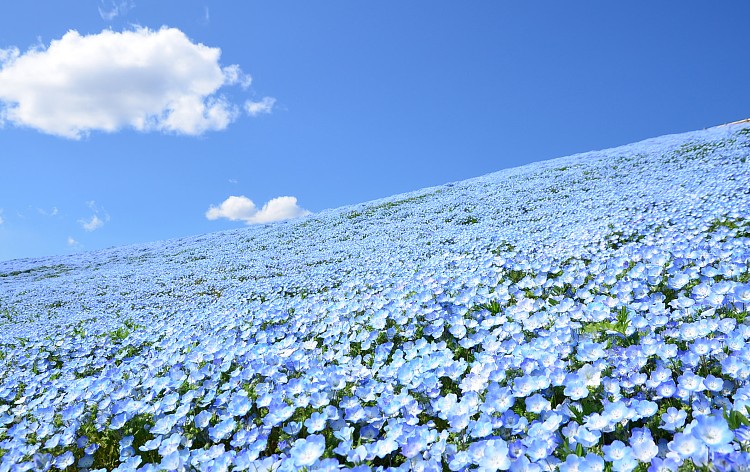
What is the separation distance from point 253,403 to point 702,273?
13.5 ft

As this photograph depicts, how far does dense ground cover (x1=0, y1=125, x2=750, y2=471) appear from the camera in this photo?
7.64 feet

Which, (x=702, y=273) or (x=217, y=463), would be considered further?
(x=702, y=273)

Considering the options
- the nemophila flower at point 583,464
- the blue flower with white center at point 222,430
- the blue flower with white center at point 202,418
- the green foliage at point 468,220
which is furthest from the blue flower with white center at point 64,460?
the green foliage at point 468,220

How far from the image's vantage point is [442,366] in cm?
313

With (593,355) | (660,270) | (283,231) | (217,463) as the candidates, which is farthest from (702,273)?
(283,231)

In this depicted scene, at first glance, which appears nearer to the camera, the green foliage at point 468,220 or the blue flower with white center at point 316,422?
the blue flower with white center at point 316,422

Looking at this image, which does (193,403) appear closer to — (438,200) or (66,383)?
(66,383)

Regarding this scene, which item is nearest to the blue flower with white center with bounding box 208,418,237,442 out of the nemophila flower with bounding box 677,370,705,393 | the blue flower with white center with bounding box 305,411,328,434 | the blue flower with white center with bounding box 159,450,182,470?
the blue flower with white center with bounding box 159,450,182,470

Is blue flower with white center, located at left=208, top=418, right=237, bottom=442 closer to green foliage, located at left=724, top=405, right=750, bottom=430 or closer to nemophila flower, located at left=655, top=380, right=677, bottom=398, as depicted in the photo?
nemophila flower, located at left=655, top=380, right=677, bottom=398

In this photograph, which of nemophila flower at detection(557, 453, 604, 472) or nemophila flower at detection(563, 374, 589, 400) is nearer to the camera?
nemophila flower at detection(557, 453, 604, 472)

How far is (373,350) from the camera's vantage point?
420 cm

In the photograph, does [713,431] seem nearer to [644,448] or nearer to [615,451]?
[644,448]

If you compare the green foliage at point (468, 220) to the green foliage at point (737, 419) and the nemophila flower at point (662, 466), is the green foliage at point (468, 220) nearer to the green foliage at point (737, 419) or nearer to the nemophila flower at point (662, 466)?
the green foliage at point (737, 419)

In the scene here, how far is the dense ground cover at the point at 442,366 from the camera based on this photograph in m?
2.33
